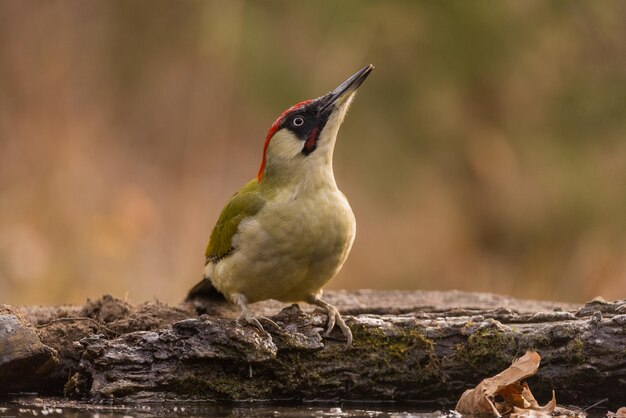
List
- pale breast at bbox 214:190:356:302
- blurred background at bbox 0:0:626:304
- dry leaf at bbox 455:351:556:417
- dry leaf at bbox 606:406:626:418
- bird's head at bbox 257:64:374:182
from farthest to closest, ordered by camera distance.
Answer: blurred background at bbox 0:0:626:304
bird's head at bbox 257:64:374:182
pale breast at bbox 214:190:356:302
dry leaf at bbox 455:351:556:417
dry leaf at bbox 606:406:626:418

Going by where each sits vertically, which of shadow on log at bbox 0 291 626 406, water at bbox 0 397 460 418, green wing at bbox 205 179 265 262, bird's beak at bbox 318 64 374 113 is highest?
bird's beak at bbox 318 64 374 113

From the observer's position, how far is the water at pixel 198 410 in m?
4.01

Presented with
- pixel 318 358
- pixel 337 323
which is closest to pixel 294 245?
pixel 337 323

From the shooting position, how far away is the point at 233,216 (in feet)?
17.0

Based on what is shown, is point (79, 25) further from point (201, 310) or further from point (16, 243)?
point (201, 310)

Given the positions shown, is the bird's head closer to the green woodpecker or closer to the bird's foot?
the green woodpecker

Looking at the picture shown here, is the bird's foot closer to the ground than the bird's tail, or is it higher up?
closer to the ground

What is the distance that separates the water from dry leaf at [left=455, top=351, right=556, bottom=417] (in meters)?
0.10

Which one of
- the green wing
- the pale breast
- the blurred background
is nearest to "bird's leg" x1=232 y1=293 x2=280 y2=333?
the pale breast

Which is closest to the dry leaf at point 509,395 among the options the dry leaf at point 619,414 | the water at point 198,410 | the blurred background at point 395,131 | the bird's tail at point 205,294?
the water at point 198,410

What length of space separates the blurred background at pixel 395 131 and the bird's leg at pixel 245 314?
378 centimetres

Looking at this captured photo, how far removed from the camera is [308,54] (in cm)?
1009

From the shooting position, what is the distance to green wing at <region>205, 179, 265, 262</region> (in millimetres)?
5039

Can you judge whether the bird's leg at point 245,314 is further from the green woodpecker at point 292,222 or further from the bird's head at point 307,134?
the bird's head at point 307,134
